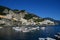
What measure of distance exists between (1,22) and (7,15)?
2020 cm

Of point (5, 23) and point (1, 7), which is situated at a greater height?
point (1, 7)

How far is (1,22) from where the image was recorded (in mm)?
89938

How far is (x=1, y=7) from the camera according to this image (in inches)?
4921

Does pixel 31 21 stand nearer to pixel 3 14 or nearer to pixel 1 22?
pixel 3 14

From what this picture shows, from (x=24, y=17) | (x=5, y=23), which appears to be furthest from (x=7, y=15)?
(x=5, y=23)

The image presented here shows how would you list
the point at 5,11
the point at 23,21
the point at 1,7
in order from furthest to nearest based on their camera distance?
the point at 1,7 < the point at 5,11 < the point at 23,21

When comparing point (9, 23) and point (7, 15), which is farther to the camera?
point (7, 15)

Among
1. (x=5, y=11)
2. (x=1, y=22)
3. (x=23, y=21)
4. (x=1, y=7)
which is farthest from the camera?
(x=1, y=7)

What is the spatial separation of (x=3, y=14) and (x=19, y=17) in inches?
387

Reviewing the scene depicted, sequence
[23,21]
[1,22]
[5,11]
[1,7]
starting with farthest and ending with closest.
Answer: [1,7] < [5,11] < [23,21] < [1,22]

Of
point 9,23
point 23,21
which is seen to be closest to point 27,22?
point 23,21

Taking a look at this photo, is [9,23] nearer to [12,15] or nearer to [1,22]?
[1,22]

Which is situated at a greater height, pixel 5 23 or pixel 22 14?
pixel 22 14

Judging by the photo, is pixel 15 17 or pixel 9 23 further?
pixel 15 17
